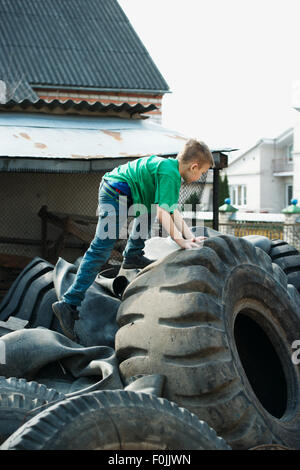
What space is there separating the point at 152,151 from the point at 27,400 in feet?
19.2

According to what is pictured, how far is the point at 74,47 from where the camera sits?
1752 cm

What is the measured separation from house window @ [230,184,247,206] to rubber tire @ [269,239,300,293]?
141ft

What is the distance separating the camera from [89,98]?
53.9 ft

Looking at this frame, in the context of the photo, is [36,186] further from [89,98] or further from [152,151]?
[89,98]

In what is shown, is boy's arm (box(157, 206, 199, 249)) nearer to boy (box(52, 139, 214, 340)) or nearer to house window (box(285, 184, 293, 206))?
boy (box(52, 139, 214, 340))

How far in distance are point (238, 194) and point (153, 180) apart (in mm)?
47183

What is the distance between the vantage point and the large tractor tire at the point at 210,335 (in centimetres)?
346

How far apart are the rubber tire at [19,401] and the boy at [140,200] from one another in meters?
0.90

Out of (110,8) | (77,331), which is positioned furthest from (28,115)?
(110,8)

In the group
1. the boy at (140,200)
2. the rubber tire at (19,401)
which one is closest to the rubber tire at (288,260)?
the boy at (140,200)

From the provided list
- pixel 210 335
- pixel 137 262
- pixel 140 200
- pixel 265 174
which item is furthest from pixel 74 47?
pixel 265 174

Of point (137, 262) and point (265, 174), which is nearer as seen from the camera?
point (137, 262)

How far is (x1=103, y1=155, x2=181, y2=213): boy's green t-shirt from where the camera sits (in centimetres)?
402

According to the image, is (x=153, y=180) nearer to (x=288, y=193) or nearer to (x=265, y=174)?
(x=288, y=193)
